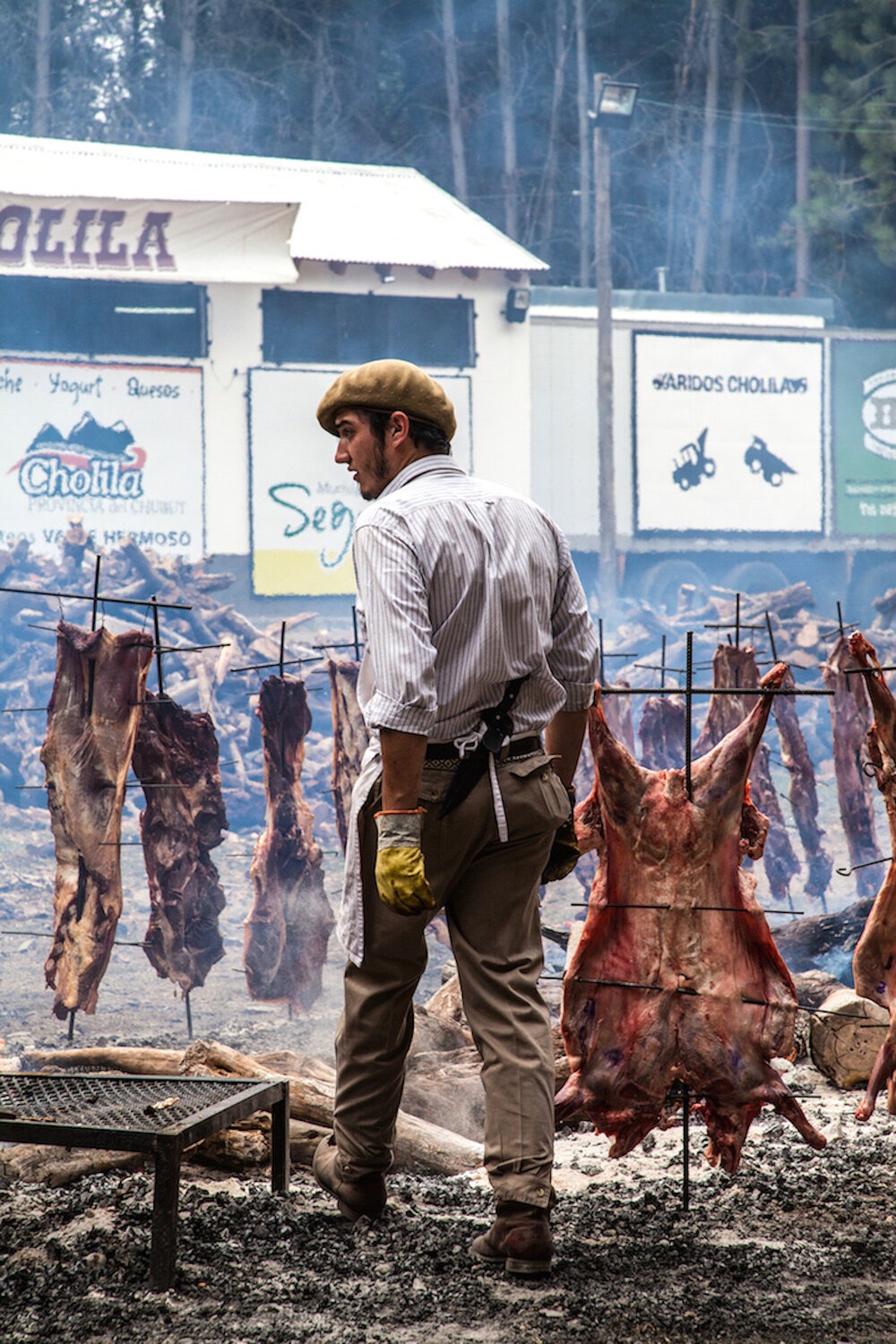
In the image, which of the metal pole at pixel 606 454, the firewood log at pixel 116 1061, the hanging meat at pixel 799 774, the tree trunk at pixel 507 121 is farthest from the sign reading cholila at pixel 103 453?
the firewood log at pixel 116 1061

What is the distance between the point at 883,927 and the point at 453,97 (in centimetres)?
1168

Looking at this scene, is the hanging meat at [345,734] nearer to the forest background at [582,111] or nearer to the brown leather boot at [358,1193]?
the brown leather boot at [358,1193]

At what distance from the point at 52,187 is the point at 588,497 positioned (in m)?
5.55

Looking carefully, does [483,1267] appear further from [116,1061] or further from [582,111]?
[582,111]

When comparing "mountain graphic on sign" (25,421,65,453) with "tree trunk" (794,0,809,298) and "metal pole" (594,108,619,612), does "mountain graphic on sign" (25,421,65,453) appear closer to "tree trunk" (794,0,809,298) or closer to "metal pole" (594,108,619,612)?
"metal pole" (594,108,619,612)

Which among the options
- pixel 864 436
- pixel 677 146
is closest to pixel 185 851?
pixel 864 436

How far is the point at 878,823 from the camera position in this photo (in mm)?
12242

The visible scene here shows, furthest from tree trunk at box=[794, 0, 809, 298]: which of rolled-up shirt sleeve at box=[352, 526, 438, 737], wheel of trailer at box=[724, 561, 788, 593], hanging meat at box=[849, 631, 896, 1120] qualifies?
rolled-up shirt sleeve at box=[352, 526, 438, 737]

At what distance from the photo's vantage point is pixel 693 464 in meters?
12.5

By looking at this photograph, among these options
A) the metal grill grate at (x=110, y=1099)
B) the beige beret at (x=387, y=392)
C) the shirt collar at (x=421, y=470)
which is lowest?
the metal grill grate at (x=110, y=1099)

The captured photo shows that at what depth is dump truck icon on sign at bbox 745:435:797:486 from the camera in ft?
41.6

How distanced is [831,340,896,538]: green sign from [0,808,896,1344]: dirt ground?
10011 millimetres

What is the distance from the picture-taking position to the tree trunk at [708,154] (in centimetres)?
1340

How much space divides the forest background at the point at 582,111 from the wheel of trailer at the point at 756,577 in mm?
3137
